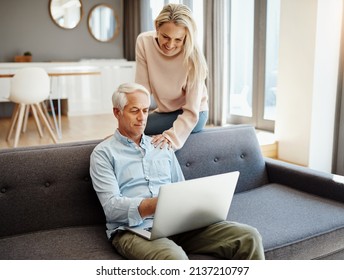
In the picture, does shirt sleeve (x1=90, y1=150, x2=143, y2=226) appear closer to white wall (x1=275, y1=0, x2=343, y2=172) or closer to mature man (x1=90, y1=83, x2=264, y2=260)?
mature man (x1=90, y1=83, x2=264, y2=260)

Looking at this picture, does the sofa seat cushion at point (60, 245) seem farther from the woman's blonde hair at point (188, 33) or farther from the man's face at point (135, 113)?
the woman's blonde hair at point (188, 33)

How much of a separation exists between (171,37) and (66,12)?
5.98 m

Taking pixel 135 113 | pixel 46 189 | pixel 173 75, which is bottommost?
pixel 46 189

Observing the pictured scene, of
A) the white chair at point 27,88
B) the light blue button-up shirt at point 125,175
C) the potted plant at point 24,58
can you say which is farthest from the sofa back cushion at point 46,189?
the potted plant at point 24,58

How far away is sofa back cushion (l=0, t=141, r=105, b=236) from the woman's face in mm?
593

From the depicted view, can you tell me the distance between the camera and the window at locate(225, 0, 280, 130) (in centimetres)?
469

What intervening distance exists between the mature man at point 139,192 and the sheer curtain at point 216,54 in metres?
3.46

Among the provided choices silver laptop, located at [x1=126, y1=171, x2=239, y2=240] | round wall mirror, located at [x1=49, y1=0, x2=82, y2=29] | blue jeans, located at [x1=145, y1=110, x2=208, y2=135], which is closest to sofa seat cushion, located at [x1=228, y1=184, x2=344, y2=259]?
silver laptop, located at [x1=126, y1=171, x2=239, y2=240]

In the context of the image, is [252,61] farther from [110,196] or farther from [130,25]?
[110,196]

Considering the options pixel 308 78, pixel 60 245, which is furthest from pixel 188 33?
pixel 308 78

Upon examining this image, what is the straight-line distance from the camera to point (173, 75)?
217 cm

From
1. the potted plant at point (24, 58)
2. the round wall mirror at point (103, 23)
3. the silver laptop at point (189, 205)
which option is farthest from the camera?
the round wall mirror at point (103, 23)

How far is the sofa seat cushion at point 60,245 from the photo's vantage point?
5.12ft

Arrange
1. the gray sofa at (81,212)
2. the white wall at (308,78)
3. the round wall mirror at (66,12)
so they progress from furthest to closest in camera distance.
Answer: the round wall mirror at (66,12), the white wall at (308,78), the gray sofa at (81,212)
